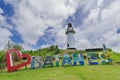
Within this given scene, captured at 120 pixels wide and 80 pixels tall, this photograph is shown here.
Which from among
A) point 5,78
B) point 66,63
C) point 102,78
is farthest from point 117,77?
point 5,78

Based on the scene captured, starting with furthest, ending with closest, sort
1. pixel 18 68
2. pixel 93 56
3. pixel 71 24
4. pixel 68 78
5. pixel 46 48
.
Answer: pixel 71 24 < pixel 46 48 < pixel 93 56 < pixel 18 68 < pixel 68 78

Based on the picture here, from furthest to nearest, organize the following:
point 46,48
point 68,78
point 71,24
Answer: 1. point 71,24
2. point 46,48
3. point 68,78

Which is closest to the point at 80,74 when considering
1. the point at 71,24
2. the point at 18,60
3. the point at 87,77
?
the point at 87,77

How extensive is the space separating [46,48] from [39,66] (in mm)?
31253

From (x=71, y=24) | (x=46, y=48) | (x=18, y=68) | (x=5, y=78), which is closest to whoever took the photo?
(x=5, y=78)

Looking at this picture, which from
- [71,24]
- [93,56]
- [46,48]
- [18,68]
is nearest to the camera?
[18,68]

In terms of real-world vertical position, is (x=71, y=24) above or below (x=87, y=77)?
above

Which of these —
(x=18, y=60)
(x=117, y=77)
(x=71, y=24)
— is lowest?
(x=117, y=77)

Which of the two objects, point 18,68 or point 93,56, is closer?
point 18,68

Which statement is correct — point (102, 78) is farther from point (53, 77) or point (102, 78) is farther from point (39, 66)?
point (39, 66)

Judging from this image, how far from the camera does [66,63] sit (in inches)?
1583

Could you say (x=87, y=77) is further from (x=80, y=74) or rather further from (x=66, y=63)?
(x=66, y=63)

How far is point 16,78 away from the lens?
100 ft

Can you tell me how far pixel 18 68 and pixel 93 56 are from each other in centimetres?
1443
